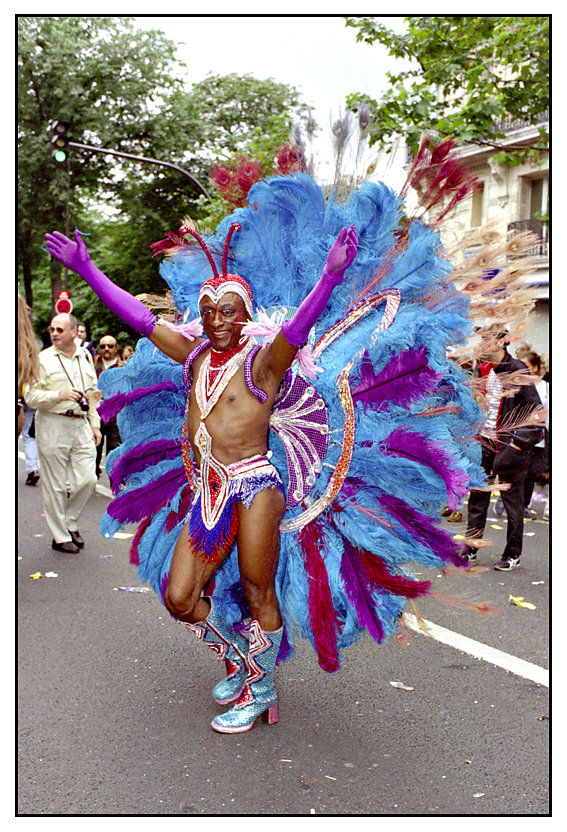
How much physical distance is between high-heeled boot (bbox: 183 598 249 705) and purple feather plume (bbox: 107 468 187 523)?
61 centimetres

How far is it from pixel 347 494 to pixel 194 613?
0.89 metres

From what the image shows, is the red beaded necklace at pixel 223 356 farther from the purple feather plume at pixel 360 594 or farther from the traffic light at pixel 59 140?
the traffic light at pixel 59 140

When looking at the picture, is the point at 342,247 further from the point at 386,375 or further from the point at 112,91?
the point at 112,91

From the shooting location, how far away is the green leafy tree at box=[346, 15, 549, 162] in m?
9.97

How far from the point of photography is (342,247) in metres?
3.03

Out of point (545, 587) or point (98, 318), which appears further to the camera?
point (98, 318)

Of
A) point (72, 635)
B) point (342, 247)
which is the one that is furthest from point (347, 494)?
point (72, 635)

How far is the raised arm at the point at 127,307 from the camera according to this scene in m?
3.82

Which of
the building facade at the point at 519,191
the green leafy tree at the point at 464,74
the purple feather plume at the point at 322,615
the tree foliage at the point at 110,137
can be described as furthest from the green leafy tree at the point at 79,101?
the purple feather plume at the point at 322,615

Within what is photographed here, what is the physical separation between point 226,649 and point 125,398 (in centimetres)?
139

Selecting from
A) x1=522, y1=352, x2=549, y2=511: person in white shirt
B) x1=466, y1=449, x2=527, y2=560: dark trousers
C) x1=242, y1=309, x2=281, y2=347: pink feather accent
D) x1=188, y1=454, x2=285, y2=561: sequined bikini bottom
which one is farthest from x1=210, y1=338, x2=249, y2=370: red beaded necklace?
x1=522, y1=352, x2=549, y2=511: person in white shirt

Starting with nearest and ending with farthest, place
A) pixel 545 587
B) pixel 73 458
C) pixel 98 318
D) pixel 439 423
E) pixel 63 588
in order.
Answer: pixel 439 423
pixel 63 588
pixel 545 587
pixel 73 458
pixel 98 318

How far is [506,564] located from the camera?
6797mm

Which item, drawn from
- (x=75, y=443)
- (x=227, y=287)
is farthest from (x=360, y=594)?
(x=75, y=443)
